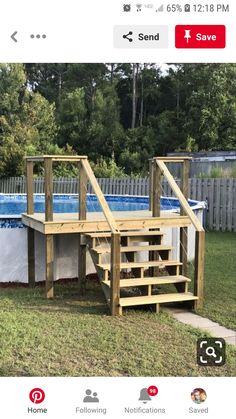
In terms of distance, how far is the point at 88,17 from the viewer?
6.21ft

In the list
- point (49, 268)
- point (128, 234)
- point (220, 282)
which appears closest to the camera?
point (49, 268)

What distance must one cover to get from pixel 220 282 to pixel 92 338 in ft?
7.81

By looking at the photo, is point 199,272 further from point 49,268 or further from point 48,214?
point 48,214

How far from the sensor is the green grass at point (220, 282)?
416 centimetres

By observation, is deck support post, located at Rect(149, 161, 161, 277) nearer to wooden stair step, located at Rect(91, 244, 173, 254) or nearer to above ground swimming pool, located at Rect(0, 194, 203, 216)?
wooden stair step, located at Rect(91, 244, 173, 254)

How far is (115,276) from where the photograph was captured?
13.7ft

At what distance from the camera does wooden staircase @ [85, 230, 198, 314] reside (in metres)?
4.32

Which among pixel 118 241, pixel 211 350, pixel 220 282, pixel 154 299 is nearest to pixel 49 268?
pixel 118 241

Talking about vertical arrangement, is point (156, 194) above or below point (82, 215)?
above

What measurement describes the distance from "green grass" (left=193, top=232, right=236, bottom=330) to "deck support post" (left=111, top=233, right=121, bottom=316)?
2.64 feet
